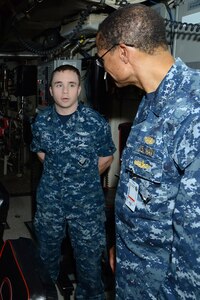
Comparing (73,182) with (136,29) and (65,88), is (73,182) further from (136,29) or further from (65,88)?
(136,29)

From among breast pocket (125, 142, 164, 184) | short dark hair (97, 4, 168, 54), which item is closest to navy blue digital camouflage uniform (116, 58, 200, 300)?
breast pocket (125, 142, 164, 184)

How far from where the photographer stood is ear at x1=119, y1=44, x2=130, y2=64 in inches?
43.4

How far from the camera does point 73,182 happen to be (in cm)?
204

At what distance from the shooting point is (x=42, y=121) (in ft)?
6.97

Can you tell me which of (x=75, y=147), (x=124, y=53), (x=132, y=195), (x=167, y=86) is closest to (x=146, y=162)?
(x=132, y=195)

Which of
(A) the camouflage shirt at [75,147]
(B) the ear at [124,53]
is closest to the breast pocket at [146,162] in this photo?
(B) the ear at [124,53]

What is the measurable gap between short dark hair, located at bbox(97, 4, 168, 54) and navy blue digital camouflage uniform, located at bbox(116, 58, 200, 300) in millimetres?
116

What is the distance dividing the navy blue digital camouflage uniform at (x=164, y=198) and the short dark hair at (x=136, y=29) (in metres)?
0.12

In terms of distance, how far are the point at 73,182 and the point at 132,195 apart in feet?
3.00

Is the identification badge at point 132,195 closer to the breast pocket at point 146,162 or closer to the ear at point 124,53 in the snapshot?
the breast pocket at point 146,162

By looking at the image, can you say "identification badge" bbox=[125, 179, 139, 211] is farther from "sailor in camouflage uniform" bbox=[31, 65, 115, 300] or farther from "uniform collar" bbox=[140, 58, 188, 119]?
"sailor in camouflage uniform" bbox=[31, 65, 115, 300]

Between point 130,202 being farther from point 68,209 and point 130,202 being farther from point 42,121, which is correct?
point 42,121

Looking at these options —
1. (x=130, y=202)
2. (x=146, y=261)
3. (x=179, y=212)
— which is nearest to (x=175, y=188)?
(x=179, y=212)

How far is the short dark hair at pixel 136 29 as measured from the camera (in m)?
1.08
